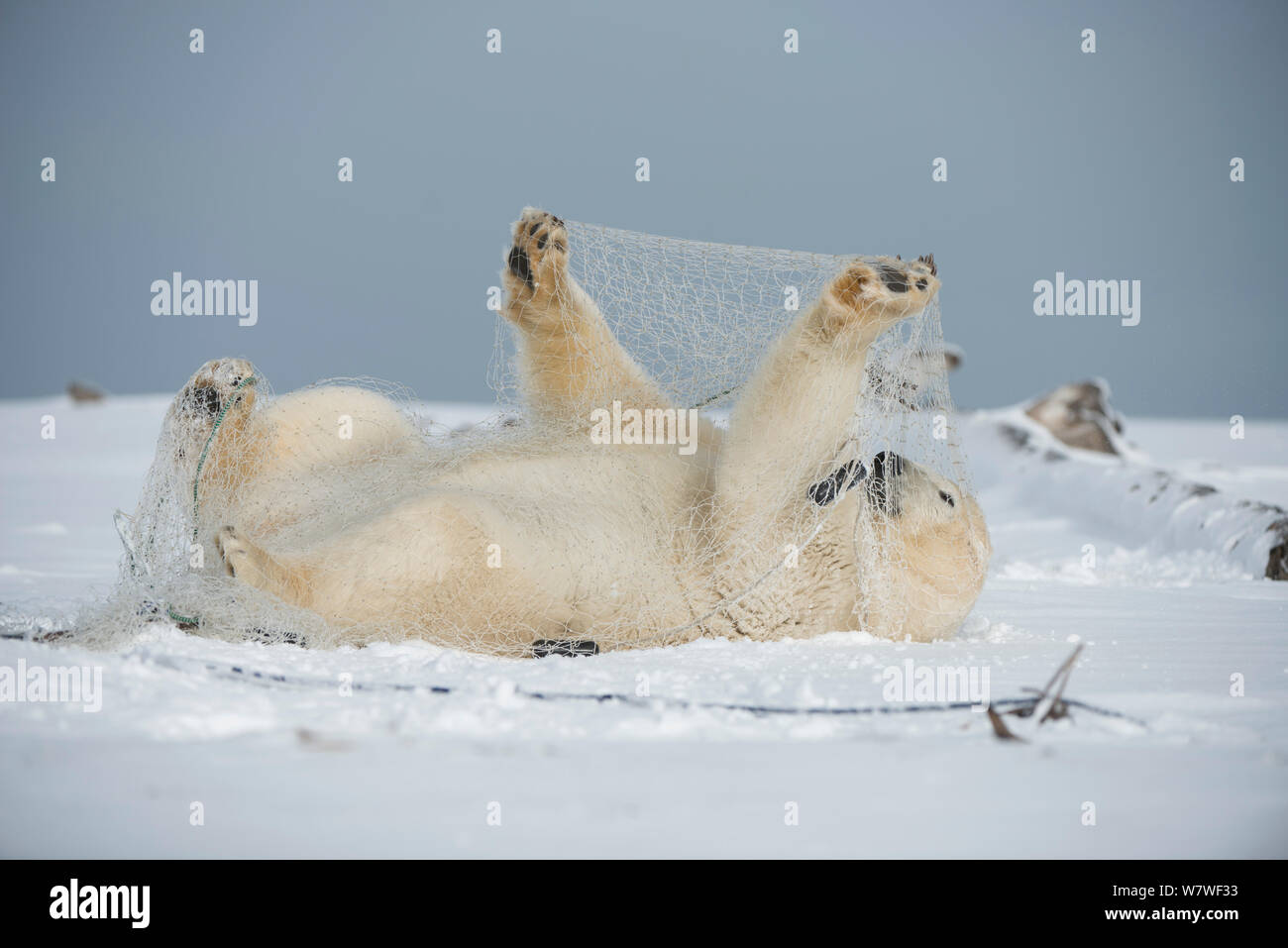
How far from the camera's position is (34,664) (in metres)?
2.79

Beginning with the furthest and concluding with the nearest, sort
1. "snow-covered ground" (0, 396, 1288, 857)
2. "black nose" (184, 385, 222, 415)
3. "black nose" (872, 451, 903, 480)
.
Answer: "black nose" (184, 385, 222, 415) → "black nose" (872, 451, 903, 480) → "snow-covered ground" (0, 396, 1288, 857)

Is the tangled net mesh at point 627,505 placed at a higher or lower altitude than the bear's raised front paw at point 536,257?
lower

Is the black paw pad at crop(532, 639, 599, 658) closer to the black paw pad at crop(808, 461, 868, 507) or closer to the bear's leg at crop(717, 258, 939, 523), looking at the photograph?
the bear's leg at crop(717, 258, 939, 523)

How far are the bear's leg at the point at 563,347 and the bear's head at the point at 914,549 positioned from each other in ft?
3.04

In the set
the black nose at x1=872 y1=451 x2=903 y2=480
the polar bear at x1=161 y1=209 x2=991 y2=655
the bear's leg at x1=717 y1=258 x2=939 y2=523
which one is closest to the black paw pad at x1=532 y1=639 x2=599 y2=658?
the polar bear at x1=161 y1=209 x2=991 y2=655

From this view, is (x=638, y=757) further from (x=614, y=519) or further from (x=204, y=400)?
(x=204, y=400)

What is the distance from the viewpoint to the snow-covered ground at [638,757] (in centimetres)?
179

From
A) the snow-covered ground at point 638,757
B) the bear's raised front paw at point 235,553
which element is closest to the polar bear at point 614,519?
the bear's raised front paw at point 235,553

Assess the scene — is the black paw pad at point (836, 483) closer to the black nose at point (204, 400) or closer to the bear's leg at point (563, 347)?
the bear's leg at point (563, 347)

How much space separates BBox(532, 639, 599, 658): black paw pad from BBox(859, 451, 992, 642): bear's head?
35.6 inches

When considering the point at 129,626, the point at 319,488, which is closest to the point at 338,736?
the point at 129,626

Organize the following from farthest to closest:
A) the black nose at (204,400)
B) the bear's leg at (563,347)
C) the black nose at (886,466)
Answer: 1. the black nose at (204,400)
2. the bear's leg at (563,347)
3. the black nose at (886,466)

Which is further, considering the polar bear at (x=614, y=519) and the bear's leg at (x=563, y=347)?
the bear's leg at (x=563, y=347)

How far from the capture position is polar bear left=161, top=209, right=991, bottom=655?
11.1 ft
